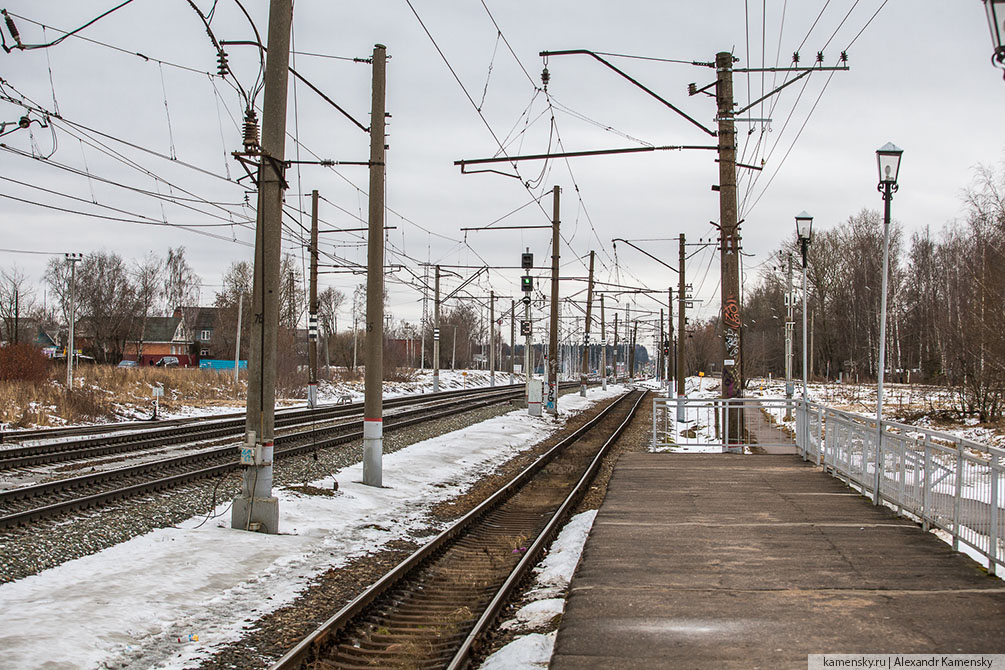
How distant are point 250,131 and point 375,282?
429 centimetres

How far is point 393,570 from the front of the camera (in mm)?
8789

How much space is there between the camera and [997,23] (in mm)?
6000

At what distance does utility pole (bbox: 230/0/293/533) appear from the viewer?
35.1ft

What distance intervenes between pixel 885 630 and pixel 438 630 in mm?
3578

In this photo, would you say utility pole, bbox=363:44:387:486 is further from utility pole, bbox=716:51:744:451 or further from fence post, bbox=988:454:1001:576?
fence post, bbox=988:454:1001:576

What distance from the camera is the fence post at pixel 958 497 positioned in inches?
318

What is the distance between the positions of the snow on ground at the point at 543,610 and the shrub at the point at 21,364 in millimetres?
24968

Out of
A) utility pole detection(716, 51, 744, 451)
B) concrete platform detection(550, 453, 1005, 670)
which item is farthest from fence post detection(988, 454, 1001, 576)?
utility pole detection(716, 51, 744, 451)

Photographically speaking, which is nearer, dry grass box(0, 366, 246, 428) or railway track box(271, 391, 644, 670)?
railway track box(271, 391, 644, 670)

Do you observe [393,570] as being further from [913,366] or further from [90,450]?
[913,366]

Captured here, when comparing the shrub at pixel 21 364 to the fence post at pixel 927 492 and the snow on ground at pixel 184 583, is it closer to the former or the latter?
the snow on ground at pixel 184 583

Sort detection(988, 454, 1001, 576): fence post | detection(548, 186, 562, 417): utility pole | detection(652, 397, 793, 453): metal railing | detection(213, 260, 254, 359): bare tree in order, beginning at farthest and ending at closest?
detection(213, 260, 254, 359): bare tree
detection(548, 186, 562, 417): utility pole
detection(652, 397, 793, 453): metal railing
detection(988, 454, 1001, 576): fence post

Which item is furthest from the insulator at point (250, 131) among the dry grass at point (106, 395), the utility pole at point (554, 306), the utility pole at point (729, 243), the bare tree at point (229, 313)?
the bare tree at point (229, 313)

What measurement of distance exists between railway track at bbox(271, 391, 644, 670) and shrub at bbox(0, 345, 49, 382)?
2228 centimetres
